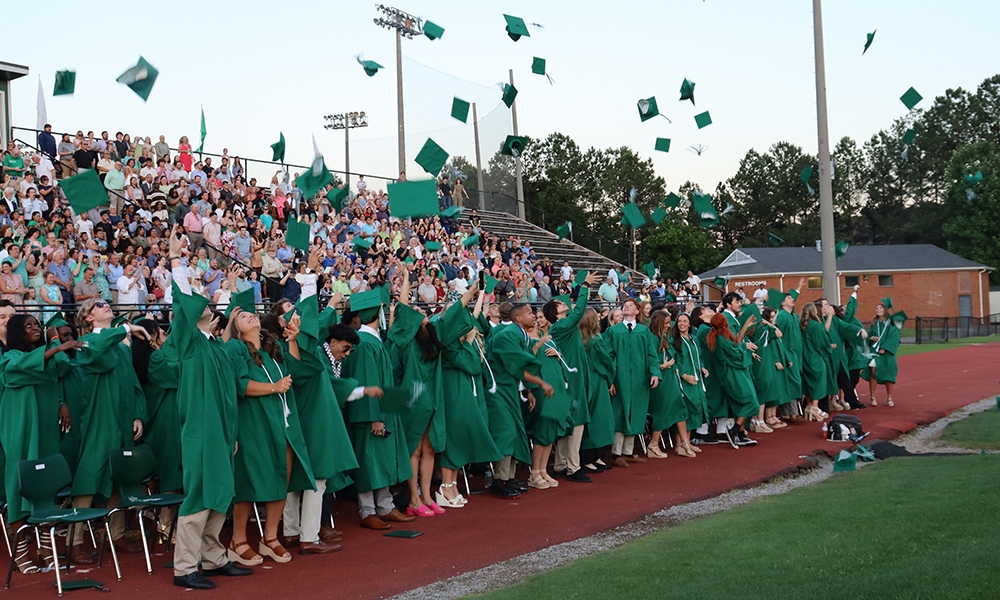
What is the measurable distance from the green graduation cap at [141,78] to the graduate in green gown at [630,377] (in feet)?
21.2

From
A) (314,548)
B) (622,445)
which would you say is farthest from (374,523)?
(622,445)

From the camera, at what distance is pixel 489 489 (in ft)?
35.1

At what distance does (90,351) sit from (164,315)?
673cm

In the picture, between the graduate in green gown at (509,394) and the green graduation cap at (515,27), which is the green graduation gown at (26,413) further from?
the green graduation cap at (515,27)

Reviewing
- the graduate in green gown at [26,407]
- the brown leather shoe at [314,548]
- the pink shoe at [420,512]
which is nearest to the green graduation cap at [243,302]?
the graduate in green gown at [26,407]

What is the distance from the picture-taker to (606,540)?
8328 millimetres

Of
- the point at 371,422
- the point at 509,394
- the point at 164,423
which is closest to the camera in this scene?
the point at 164,423

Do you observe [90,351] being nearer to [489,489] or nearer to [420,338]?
[420,338]

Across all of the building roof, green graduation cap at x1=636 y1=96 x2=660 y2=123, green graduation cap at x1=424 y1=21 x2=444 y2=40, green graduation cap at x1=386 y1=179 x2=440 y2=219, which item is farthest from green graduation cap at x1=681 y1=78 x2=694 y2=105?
the building roof

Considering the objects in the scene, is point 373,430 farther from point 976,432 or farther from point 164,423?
point 976,432

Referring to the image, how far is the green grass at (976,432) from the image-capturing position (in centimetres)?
1298

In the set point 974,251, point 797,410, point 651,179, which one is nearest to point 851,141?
point 974,251

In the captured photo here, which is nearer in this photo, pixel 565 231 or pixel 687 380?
pixel 687 380

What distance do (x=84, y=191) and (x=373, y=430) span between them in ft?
12.5
